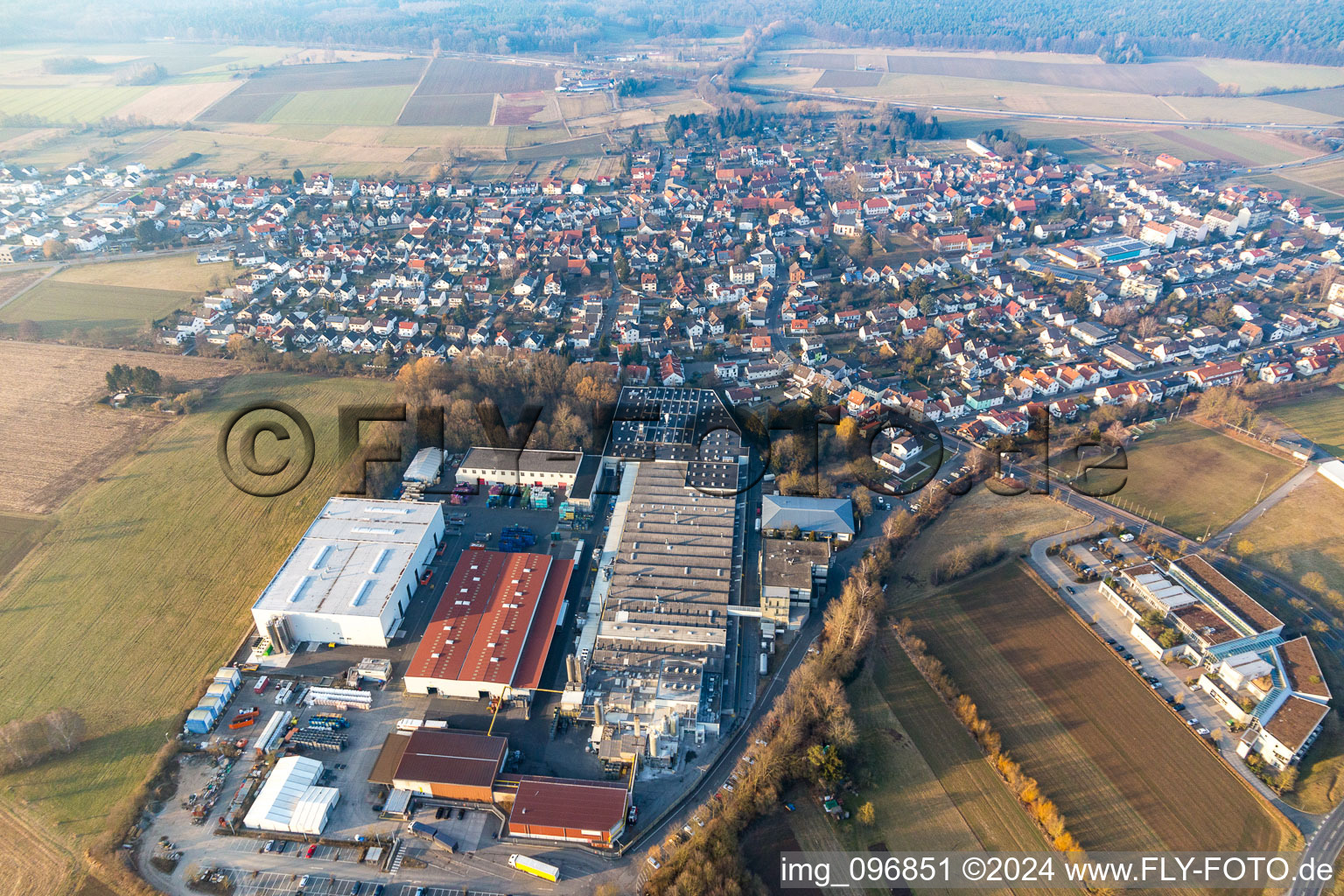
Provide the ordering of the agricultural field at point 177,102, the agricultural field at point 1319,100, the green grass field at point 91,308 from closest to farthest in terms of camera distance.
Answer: the green grass field at point 91,308 < the agricultural field at point 1319,100 < the agricultural field at point 177,102

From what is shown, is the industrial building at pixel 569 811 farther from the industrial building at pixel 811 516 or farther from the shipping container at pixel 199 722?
the industrial building at pixel 811 516

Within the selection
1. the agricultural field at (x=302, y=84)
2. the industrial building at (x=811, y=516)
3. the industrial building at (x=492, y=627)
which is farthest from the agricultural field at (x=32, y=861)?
the agricultural field at (x=302, y=84)

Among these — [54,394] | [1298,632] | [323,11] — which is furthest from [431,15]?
[1298,632]

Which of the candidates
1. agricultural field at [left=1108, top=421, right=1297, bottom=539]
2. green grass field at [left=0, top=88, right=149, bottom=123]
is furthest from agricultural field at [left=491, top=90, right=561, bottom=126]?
agricultural field at [left=1108, top=421, right=1297, bottom=539]

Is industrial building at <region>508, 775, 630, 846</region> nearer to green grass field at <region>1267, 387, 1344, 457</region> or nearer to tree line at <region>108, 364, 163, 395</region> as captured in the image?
tree line at <region>108, 364, 163, 395</region>

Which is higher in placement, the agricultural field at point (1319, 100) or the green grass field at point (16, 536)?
the agricultural field at point (1319, 100)

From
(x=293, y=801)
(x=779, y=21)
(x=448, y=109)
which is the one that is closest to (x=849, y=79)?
(x=779, y=21)

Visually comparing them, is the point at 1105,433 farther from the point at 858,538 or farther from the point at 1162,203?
the point at 1162,203

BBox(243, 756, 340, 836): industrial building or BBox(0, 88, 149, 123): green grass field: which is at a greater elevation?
BBox(0, 88, 149, 123): green grass field
